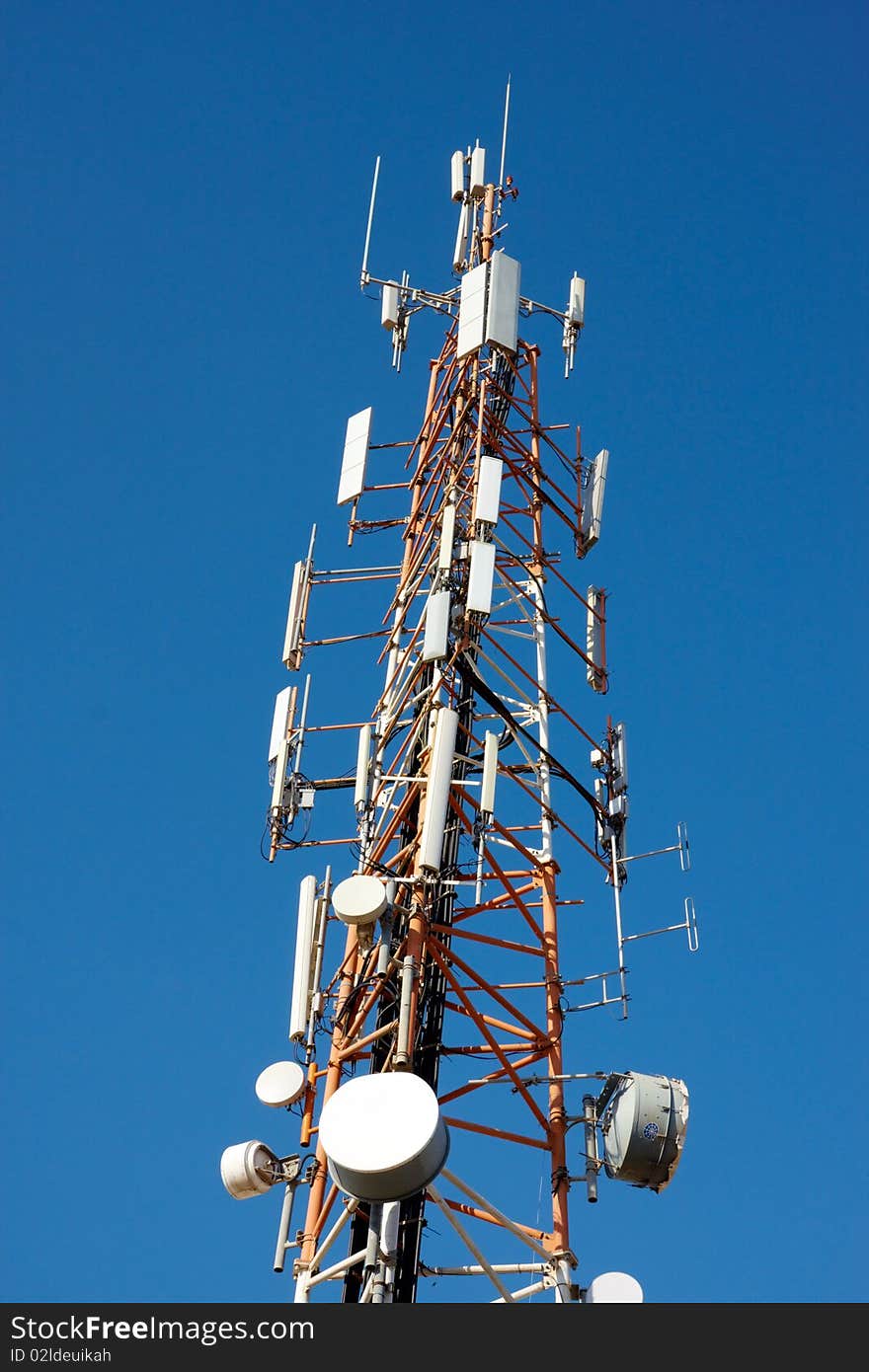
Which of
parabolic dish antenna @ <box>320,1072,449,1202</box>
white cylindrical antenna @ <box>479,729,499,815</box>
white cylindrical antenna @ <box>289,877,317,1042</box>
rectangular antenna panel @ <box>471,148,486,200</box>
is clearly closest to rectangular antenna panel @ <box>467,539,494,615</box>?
white cylindrical antenna @ <box>479,729,499,815</box>

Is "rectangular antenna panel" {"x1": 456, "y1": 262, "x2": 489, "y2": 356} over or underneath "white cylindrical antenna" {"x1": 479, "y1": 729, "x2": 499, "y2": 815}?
over

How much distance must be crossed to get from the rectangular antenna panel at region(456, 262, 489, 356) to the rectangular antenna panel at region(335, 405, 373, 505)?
2.33 meters

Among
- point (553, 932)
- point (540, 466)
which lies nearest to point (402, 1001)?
point (553, 932)

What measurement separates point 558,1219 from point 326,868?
4.90 m

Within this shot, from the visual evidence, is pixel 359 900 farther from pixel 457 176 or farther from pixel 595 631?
pixel 457 176

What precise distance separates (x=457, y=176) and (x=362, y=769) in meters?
13.0

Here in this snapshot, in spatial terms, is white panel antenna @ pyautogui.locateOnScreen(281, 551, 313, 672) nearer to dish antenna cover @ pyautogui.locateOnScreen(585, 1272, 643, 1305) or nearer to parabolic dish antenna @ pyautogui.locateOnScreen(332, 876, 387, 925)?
parabolic dish antenna @ pyautogui.locateOnScreen(332, 876, 387, 925)

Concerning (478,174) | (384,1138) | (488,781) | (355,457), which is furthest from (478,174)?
(384,1138)

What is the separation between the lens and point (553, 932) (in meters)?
21.3

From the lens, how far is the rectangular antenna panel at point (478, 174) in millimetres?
28984

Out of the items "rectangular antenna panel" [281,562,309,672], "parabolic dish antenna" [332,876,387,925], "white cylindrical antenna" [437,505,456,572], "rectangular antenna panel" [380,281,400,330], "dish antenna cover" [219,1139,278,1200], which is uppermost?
"rectangular antenna panel" [380,281,400,330]

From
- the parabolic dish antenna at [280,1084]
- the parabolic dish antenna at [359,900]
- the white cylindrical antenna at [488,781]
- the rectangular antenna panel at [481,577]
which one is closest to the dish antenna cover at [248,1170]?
→ the parabolic dish antenna at [280,1084]

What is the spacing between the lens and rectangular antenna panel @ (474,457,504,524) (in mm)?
22344
